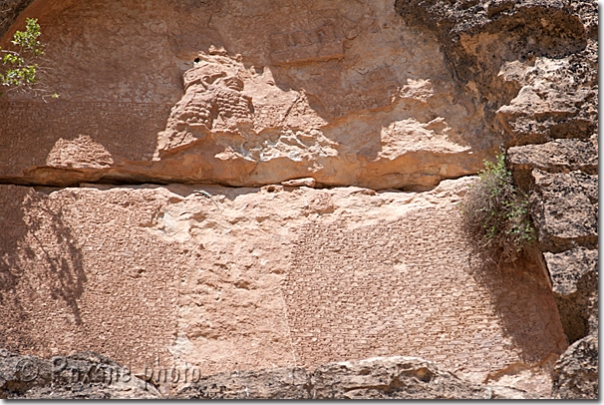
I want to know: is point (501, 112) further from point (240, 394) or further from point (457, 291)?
point (240, 394)

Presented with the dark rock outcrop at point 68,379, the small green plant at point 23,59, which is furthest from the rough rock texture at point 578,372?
the small green plant at point 23,59

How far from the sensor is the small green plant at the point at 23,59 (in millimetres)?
7785

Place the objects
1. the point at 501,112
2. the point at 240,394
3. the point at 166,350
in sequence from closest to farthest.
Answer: the point at 240,394
the point at 166,350
the point at 501,112

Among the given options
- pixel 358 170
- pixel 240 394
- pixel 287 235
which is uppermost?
pixel 358 170

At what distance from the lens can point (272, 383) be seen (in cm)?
721

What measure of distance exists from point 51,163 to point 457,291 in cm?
366

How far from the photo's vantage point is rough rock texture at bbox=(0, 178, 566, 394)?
7.66 meters


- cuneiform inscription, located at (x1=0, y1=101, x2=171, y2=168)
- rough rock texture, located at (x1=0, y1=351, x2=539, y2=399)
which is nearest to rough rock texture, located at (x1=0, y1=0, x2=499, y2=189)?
cuneiform inscription, located at (x1=0, y1=101, x2=171, y2=168)

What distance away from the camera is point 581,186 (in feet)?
25.4

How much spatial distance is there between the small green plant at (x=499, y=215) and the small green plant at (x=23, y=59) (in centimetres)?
369

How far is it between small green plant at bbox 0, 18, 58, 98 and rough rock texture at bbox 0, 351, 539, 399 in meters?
2.28

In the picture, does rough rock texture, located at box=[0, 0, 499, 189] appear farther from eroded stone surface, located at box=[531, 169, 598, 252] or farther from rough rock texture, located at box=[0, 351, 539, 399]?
rough rock texture, located at box=[0, 351, 539, 399]

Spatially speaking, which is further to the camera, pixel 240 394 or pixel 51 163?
pixel 51 163

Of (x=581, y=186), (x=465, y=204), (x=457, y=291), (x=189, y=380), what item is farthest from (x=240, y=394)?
(x=581, y=186)
